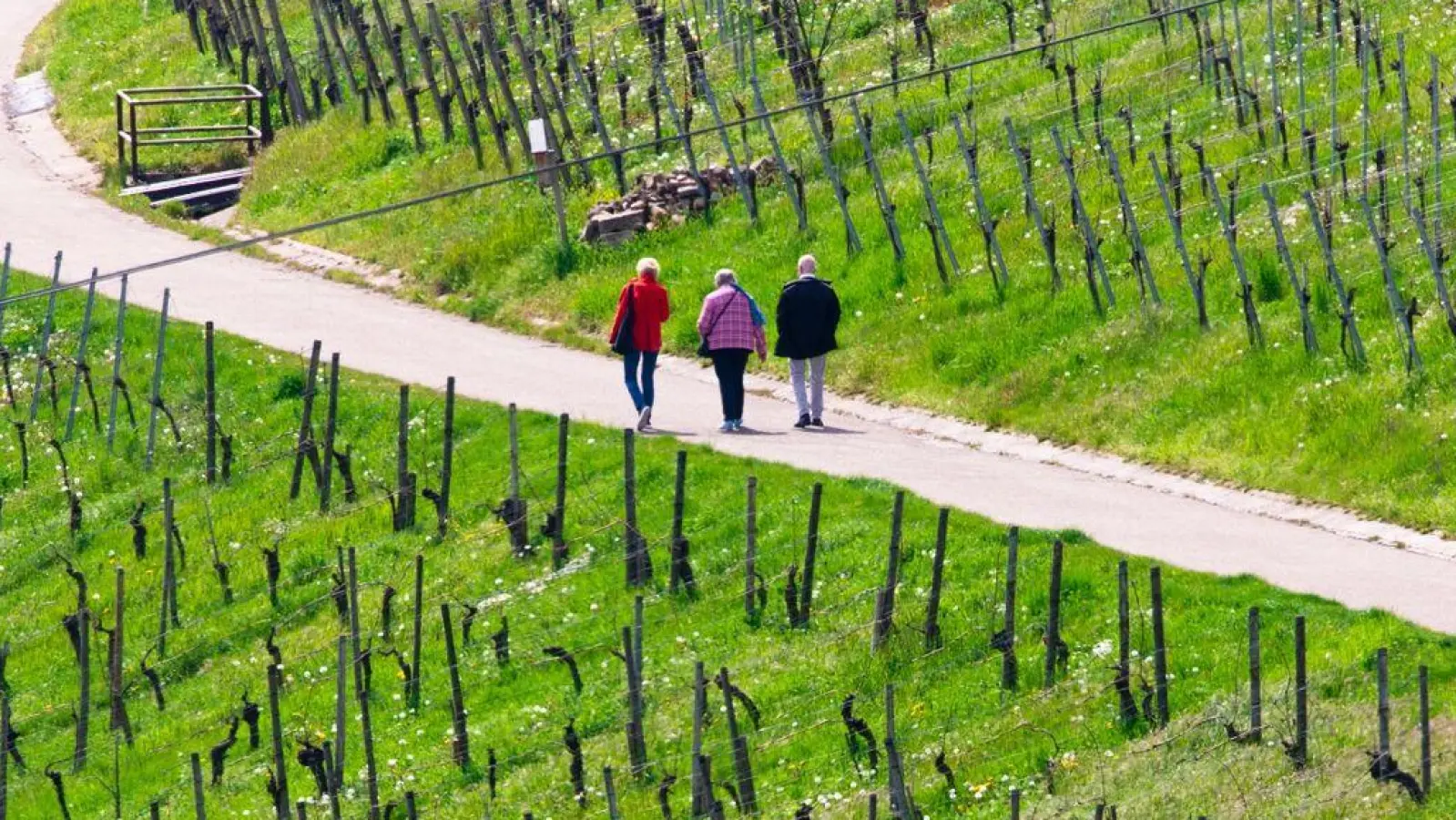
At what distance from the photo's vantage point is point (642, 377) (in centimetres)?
2506

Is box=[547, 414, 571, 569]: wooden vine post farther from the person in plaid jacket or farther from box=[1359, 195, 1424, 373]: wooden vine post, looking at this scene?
box=[1359, 195, 1424, 373]: wooden vine post

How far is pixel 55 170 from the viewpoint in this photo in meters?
39.6

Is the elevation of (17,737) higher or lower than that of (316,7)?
lower

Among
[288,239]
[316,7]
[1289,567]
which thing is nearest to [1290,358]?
[1289,567]

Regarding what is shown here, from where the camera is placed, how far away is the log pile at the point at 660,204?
30.6 m

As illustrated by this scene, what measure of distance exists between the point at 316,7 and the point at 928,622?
69.7 feet

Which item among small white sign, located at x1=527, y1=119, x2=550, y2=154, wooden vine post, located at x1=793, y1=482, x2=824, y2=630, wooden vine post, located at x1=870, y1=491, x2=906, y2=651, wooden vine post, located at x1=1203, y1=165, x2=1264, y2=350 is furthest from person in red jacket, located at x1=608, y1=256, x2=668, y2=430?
wooden vine post, located at x1=870, y1=491, x2=906, y2=651

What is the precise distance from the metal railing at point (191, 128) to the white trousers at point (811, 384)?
14891 mm

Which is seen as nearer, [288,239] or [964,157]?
[964,157]

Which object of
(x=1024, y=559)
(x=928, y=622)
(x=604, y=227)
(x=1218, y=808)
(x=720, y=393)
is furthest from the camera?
(x=604, y=227)

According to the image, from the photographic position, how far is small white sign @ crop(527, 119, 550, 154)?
30094 mm

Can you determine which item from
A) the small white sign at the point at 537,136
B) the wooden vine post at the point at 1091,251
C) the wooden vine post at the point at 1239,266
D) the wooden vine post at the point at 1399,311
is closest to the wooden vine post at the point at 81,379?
the small white sign at the point at 537,136

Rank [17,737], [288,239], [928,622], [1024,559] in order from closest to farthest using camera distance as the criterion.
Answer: [928,622] < [1024,559] < [17,737] < [288,239]

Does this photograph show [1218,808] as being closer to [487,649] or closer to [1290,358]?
[487,649]
